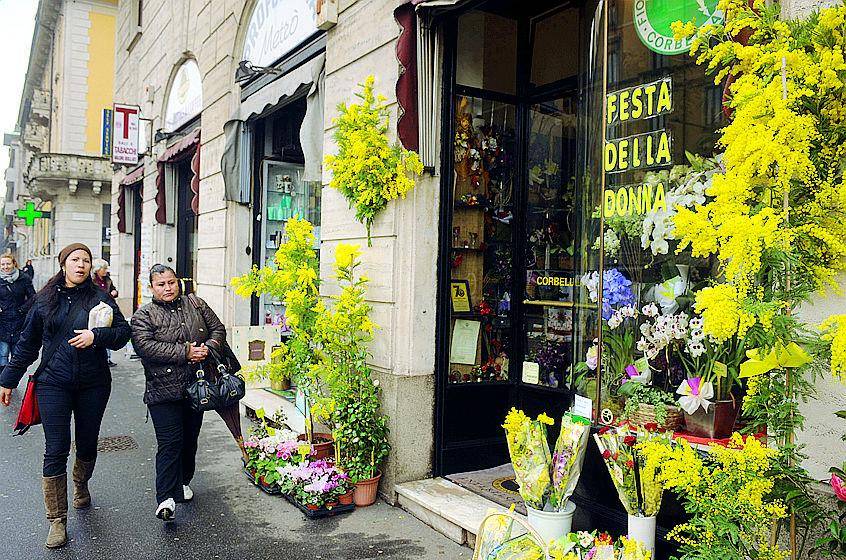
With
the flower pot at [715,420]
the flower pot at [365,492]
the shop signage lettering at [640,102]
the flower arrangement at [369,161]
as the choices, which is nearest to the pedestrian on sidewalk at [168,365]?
the flower pot at [365,492]

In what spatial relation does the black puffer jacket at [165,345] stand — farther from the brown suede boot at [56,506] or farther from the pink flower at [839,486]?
the pink flower at [839,486]

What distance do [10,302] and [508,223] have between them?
7.68m

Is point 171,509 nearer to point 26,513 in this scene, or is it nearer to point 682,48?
point 26,513

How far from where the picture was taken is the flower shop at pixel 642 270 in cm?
231

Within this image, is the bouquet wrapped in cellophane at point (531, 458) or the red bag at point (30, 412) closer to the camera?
the bouquet wrapped in cellophane at point (531, 458)

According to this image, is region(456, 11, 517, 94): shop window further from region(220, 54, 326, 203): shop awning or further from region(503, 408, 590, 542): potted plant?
region(503, 408, 590, 542): potted plant

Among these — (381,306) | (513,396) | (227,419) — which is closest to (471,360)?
(513,396)

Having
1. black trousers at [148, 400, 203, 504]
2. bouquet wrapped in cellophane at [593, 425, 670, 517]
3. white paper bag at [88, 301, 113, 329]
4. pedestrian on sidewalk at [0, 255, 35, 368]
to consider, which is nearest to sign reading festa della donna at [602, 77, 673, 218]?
bouquet wrapped in cellophane at [593, 425, 670, 517]

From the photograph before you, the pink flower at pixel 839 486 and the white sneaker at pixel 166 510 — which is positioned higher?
the pink flower at pixel 839 486

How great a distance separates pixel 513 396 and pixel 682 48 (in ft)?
10.6

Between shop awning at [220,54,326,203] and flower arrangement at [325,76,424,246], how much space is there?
1.02 metres

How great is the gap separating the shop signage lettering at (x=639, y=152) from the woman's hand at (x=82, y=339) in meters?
3.59

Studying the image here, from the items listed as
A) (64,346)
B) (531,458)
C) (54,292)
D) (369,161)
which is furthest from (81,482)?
(531,458)

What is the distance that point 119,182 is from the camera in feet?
54.1
